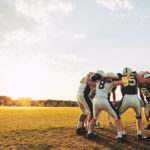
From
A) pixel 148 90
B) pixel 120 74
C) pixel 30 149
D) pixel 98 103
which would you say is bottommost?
pixel 30 149

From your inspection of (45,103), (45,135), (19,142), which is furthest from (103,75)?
(45,103)

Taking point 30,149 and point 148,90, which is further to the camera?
point 148,90

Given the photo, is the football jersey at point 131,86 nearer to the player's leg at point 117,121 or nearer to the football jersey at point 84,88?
the player's leg at point 117,121

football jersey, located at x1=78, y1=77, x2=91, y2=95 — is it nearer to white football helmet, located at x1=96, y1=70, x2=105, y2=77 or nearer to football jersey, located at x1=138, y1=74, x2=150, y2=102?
white football helmet, located at x1=96, y1=70, x2=105, y2=77

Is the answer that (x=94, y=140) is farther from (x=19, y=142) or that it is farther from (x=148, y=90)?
(x=148, y=90)

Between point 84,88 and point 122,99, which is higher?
point 84,88

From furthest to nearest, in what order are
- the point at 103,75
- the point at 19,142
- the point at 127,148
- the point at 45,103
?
the point at 45,103
the point at 103,75
the point at 19,142
the point at 127,148

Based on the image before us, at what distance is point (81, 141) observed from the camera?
7.29 m

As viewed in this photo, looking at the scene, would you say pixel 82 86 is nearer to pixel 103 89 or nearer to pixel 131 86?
pixel 103 89

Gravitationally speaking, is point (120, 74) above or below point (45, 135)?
above

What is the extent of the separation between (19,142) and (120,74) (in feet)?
15.9

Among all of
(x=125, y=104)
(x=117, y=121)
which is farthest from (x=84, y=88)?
(x=117, y=121)

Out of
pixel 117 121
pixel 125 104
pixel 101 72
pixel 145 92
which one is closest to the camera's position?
pixel 117 121

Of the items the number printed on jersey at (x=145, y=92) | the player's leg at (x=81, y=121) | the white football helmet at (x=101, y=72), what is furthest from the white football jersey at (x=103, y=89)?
the number printed on jersey at (x=145, y=92)
